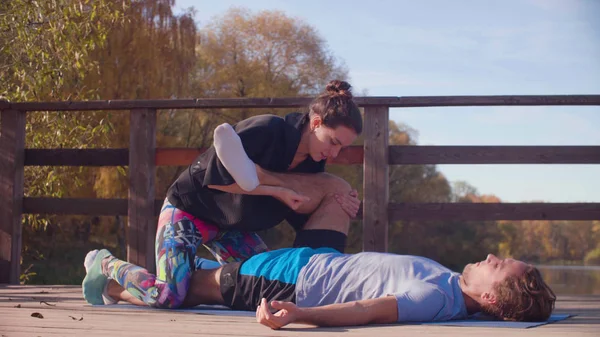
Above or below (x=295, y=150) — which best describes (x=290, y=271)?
below

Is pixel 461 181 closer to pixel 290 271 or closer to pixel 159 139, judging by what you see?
pixel 159 139

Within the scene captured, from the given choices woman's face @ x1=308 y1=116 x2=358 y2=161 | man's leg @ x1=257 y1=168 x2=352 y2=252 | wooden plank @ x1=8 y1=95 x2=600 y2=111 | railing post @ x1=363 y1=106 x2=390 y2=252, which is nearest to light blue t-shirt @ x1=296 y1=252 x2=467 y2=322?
man's leg @ x1=257 y1=168 x2=352 y2=252

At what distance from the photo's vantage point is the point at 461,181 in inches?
1056

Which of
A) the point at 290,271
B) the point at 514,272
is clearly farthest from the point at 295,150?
the point at 514,272

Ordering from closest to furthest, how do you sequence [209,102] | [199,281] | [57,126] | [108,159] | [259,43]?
[199,281] → [209,102] → [108,159] → [57,126] → [259,43]

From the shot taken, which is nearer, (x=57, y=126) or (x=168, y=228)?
(x=168, y=228)

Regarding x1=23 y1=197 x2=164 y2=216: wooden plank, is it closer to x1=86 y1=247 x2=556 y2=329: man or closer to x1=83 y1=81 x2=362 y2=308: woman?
x1=83 y1=81 x2=362 y2=308: woman

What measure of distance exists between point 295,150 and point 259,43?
18895mm

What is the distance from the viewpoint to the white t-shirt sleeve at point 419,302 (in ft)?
7.56

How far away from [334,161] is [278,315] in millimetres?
1987

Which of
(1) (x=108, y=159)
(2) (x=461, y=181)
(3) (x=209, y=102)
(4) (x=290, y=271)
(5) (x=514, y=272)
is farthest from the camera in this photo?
(2) (x=461, y=181)

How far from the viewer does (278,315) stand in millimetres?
2117

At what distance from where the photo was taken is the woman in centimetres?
287

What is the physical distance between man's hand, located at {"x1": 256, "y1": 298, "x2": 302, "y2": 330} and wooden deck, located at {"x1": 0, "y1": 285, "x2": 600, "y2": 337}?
0.02 m
